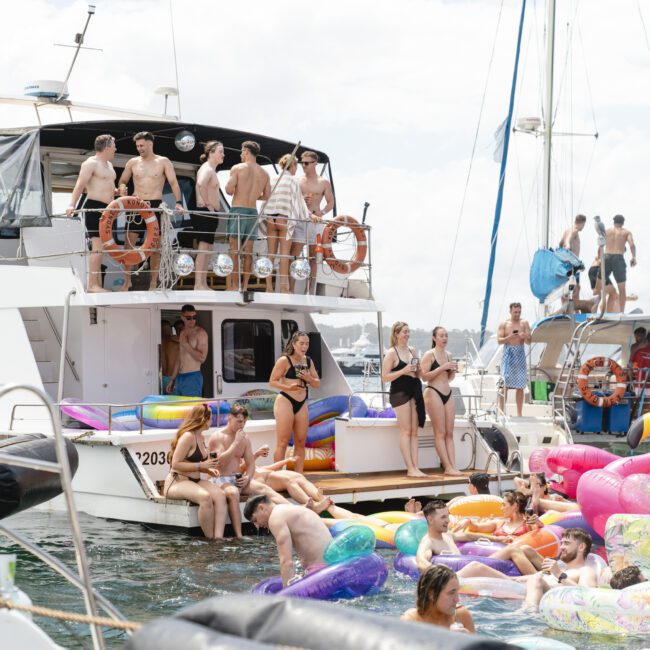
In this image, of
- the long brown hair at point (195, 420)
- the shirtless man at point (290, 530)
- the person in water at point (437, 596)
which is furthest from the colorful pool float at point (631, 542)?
the long brown hair at point (195, 420)

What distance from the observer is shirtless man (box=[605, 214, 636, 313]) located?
20.3 meters

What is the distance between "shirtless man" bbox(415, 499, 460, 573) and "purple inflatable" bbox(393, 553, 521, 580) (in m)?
0.10

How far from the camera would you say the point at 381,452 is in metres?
13.1

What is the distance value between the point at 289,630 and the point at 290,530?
6692mm

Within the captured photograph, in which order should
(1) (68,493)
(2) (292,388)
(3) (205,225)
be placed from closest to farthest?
(1) (68,493)
(2) (292,388)
(3) (205,225)

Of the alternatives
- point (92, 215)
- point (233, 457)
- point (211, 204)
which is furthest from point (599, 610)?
point (92, 215)

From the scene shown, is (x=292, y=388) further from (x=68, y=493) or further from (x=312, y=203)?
(x=68, y=493)

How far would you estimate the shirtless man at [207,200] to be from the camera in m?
13.5

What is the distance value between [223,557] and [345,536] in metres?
1.63

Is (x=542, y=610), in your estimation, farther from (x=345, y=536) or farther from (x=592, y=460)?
(x=592, y=460)

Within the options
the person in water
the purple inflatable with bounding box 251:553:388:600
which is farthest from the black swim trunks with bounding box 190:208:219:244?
the person in water

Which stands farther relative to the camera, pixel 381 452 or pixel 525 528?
pixel 381 452

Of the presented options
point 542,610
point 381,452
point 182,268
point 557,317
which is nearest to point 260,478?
point 381,452

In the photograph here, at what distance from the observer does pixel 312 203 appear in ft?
49.3
